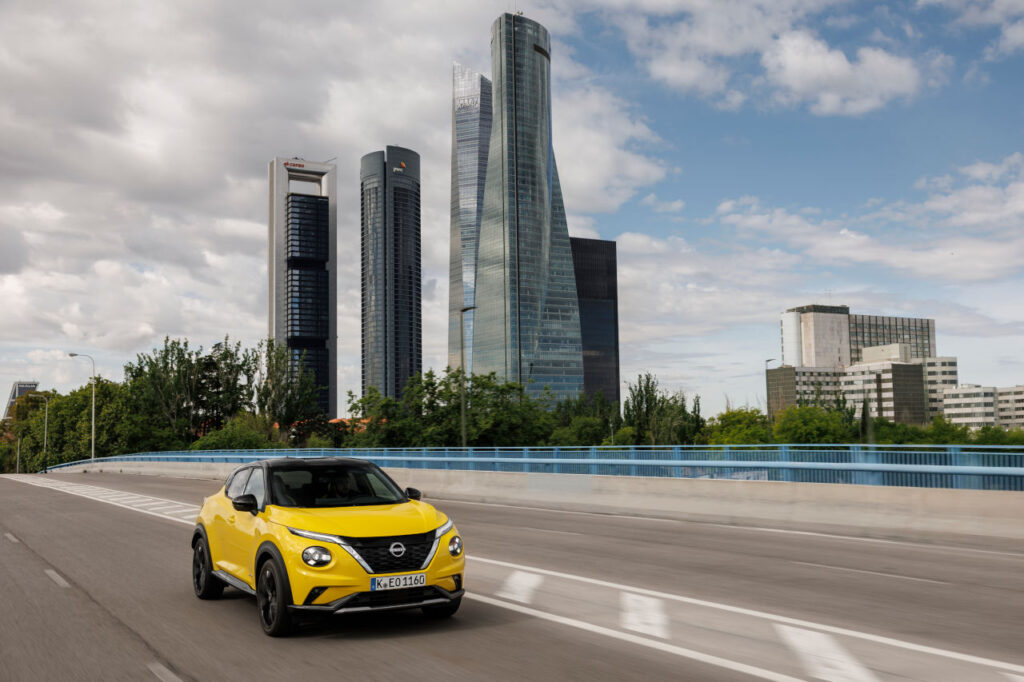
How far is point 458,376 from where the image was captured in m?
56.0

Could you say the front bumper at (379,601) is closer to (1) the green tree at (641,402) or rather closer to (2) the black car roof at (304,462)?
(2) the black car roof at (304,462)

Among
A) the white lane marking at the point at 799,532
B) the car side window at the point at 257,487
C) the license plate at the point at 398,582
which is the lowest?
the white lane marking at the point at 799,532

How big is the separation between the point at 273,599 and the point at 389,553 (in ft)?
3.80

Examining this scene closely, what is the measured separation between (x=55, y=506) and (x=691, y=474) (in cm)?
1794

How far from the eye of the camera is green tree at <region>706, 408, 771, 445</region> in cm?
10362

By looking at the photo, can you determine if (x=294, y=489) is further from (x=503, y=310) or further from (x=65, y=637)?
(x=503, y=310)

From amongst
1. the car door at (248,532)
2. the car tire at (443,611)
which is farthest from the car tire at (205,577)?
the car tire at (443,611)

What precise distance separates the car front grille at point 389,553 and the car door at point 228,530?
71.2 inches

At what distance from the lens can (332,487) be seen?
8.16 meters

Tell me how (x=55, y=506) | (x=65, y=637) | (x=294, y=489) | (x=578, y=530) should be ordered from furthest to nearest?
(x=55, y=506) < (x=578, y=530) < (x=294, y=489) < (x=65, y=637)

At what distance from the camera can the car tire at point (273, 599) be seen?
689 centimetres

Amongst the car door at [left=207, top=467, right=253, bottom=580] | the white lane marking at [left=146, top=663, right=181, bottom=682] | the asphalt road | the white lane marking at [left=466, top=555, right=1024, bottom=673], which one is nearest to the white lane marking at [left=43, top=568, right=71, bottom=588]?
the asphalt road

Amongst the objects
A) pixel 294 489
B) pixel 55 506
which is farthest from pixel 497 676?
pixel 55 506

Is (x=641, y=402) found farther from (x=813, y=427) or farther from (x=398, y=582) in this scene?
(x=398, y=582)
